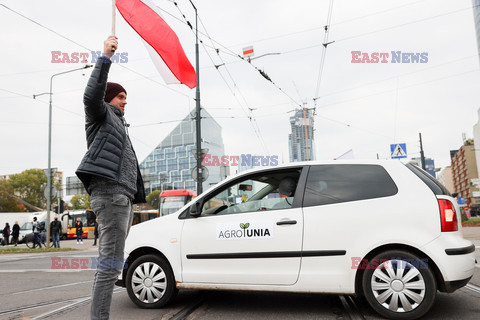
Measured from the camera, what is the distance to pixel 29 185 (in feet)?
261

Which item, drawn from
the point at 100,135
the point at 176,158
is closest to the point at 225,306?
the point at 100,135

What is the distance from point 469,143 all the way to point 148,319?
→ 4860 inches

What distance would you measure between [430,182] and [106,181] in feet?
10.5

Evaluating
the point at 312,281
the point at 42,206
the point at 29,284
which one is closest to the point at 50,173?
the point at 29,284

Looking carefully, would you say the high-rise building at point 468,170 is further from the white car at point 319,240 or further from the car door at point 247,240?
the car door at point 247,240

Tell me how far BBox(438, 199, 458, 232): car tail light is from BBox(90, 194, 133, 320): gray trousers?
2956mm

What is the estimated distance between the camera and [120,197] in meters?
2.85

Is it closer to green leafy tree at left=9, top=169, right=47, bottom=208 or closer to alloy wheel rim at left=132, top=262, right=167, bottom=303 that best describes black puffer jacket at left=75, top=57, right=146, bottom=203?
alloy wheel rim at left=132, top=262, right=167, bottom=303

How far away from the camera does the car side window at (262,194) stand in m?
4.45

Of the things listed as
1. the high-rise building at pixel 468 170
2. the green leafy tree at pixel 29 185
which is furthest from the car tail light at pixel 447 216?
the high-rise building at pixel 468 170

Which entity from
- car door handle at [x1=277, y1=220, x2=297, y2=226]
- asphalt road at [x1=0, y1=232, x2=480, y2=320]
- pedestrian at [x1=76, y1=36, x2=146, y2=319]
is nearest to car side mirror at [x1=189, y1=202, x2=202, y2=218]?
car door handle at [x1=277, y1=220, x2=297, y2=226]

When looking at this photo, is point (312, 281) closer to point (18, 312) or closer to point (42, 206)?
point (18, 312)

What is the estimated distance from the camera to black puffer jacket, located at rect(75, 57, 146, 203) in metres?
2.64

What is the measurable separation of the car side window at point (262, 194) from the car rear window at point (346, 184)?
23cm
